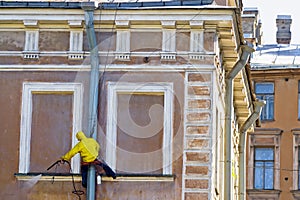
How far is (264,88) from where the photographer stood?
39.7 meters

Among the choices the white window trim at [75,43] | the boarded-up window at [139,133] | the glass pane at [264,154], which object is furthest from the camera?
the glass pane at [264,154]

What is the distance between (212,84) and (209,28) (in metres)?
0.84

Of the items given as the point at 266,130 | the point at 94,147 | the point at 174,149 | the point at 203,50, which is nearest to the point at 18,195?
the point at 94,147

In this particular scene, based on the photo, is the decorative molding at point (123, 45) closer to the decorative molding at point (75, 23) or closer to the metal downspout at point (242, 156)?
the decorative molding at point (75, 23)

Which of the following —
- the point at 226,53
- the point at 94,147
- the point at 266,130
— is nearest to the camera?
the point at 94,147

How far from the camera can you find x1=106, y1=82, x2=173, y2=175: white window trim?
16.6 m

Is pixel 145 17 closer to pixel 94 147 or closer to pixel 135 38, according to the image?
pixel 135 38

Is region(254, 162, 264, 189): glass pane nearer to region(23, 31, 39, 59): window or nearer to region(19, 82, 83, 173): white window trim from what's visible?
region(19, 82, 83, 173): white window trim

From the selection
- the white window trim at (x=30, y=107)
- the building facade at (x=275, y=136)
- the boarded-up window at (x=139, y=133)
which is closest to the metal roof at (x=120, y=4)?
the white window trim at (x=30, y=107)

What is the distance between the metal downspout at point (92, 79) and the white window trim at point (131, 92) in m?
0.22

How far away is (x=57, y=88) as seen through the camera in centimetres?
1692

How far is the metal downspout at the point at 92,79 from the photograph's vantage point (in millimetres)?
16391

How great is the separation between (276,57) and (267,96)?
1714mm

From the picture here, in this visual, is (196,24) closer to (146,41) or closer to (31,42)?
(146,41)
